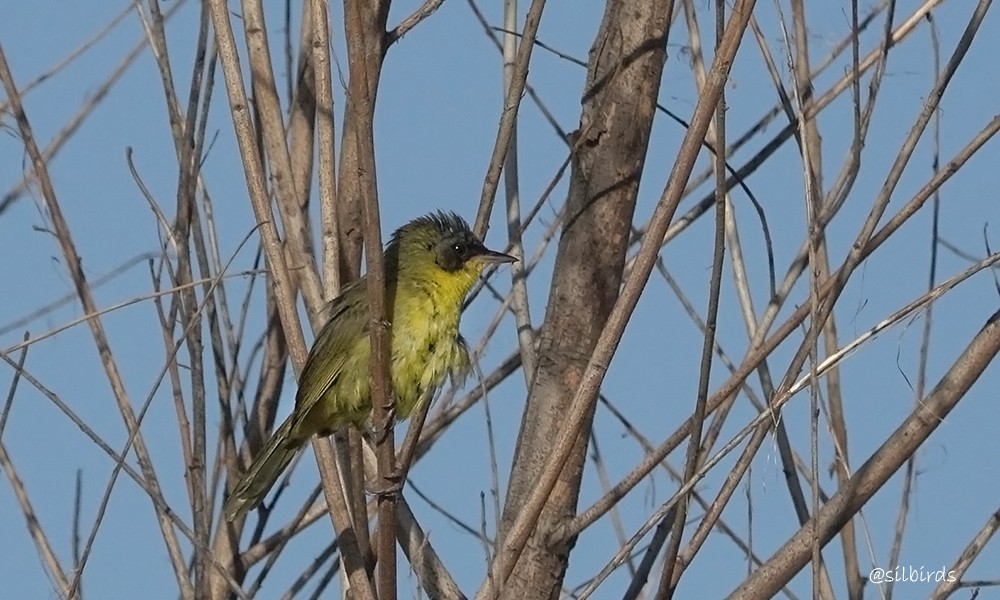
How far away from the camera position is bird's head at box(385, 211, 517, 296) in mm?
3732

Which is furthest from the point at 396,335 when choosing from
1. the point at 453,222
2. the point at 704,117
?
the point at 704,117

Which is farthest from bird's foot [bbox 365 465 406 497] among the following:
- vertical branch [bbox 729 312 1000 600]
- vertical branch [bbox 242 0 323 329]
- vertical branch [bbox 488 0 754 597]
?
vertical branch [bbox 729 312 1000 600]

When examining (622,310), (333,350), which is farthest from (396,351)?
(622,310)

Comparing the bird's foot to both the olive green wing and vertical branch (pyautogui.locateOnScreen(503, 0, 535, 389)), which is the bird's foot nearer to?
vertical branch (pyautogui.locateOnScreen(503, 0, 535, 389))

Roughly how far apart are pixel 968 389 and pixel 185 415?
1676 millimetres

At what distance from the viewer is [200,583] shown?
2.94 metres

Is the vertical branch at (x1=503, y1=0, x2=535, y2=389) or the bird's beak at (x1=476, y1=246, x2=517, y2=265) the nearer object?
the vertical branch at (x1=503, y1=0, x2=535, y2=389)

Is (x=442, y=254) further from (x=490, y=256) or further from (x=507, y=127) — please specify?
(x=507, y=127)

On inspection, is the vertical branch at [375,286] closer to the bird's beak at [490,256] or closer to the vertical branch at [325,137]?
the vertical branch at [325,137]

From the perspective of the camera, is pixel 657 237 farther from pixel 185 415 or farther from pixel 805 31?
pixel 185 415

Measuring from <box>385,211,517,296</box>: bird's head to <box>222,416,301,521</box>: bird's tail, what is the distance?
1.98ft

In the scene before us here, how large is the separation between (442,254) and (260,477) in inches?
34.0

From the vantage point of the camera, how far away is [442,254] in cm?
383

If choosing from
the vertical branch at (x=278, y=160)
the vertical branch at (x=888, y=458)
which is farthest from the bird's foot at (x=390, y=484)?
the vertical branch at (x=888, y=458)
